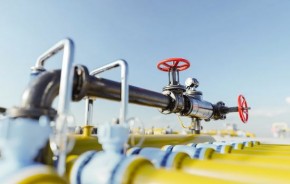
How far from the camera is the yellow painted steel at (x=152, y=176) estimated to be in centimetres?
78

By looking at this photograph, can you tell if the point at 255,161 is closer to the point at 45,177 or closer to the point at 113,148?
the point at 113,148

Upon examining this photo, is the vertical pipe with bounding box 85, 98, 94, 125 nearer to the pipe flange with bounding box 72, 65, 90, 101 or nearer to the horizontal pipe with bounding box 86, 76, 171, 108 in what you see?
the horizontal pipe with bounding box 86, 76, 171, 108

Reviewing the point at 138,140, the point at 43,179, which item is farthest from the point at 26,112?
the point at 138,140

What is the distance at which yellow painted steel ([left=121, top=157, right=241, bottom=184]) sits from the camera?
0.78 metres

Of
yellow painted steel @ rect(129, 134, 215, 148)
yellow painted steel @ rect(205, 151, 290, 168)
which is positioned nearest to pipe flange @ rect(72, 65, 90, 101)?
yellow painted steel @ rect(205, 151, 290, 168)

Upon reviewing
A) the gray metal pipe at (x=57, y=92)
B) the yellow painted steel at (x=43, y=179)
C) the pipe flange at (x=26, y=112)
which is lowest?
the yellow painted steel at (x=43, y=179)

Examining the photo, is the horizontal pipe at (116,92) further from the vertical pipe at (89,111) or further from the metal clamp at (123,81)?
the vertical pipe at (89,111)

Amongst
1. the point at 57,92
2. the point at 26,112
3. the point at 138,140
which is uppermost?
the point at 57,92

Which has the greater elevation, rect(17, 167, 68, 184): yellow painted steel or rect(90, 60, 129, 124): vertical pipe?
rect(90, 60, 129, 124): vertical pipe

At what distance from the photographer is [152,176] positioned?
0.83 meters

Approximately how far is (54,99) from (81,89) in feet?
0.69

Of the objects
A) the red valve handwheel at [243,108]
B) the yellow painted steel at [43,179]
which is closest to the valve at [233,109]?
the red valve handwheel at [243,108]

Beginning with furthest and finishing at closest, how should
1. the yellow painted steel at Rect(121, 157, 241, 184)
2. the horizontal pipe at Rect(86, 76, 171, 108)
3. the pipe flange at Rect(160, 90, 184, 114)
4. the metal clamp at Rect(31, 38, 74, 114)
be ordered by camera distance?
the pipe flange at Rect(160, 90, 184, 114)
the horizontal pipe at Rect(86, 76, 171, 108)
the metal clamp at Rect(31, 38, 74, 114)
the yellow painted steel at Rect(121, 157, 241, 184)

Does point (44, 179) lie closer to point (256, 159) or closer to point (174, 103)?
point (256, 159)
